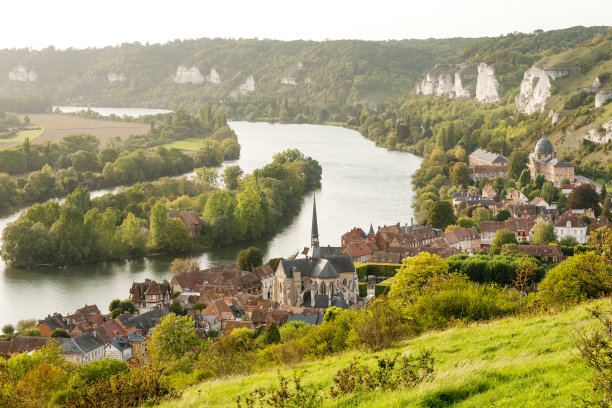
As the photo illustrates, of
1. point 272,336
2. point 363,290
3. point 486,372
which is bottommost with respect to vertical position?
point 363,290

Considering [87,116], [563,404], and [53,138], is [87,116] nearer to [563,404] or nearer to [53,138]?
[53,138]

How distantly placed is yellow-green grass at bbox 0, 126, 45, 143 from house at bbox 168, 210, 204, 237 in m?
39.7

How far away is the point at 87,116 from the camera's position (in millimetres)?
109625

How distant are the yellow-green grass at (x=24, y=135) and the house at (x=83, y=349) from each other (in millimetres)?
59333

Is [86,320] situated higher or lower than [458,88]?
lower

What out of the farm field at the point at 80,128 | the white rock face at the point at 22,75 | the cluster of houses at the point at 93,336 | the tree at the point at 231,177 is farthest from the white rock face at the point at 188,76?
the cluster of houses at the point at 93,336

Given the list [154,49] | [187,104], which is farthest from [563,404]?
[154,49]

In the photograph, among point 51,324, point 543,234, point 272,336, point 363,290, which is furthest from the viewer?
point 543,234

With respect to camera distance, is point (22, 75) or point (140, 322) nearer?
point (140, 322)

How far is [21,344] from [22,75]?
158766 millimetres

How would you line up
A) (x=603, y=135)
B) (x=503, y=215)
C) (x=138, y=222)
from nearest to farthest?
(x=138, y=222) < (x=503, y=215) < (x=603, y=135)

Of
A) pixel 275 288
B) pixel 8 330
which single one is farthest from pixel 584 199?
pixel 8 330

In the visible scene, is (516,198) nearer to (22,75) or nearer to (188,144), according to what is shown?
(188,144)

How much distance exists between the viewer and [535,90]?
81375mm
